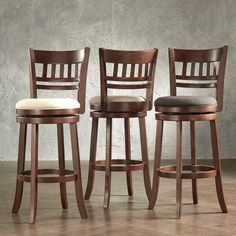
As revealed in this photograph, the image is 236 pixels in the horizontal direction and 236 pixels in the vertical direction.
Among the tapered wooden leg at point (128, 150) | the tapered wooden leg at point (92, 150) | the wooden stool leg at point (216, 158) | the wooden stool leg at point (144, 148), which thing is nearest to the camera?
the wooden stool leg at point (216, 158)

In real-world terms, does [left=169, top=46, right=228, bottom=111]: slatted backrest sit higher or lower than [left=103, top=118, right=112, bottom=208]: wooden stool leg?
higher

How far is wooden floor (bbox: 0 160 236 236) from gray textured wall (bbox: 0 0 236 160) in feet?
7.11

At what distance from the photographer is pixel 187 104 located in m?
4.89

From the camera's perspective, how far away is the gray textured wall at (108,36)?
27.9ft

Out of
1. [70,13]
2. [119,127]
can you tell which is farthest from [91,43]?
[119,127]

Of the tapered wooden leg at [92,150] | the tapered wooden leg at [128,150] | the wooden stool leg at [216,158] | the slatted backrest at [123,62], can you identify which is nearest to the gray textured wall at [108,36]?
the tapered wooden leg at [128,150]

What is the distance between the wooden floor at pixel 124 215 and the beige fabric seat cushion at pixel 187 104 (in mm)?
749

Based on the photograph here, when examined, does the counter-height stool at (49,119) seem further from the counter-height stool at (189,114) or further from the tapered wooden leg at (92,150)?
the counter-height stool at (189,114)

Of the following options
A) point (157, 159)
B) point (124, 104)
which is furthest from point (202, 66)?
point (157, 159)

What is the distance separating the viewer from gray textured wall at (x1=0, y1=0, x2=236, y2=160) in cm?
852

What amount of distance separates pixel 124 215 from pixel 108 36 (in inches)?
157

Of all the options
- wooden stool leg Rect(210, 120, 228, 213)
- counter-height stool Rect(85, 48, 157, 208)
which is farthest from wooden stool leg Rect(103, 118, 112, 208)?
wooden stool leg Rect(210, 120, 228, 213)

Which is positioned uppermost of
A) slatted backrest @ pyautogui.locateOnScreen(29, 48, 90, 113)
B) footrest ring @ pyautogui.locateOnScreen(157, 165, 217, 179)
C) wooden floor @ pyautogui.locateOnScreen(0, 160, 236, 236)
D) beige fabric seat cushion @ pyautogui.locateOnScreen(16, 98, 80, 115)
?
slatted backrest @ pyautogui.locateOnScreen(29, 48, 90, 113)

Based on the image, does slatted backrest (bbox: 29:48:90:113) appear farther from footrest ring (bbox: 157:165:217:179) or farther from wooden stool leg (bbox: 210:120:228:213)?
wooden stool leg (bbox: 210:120:228:213)
